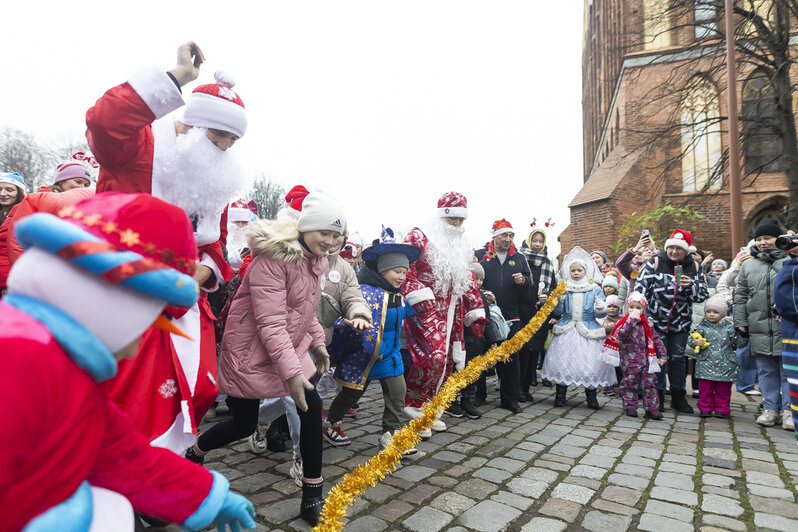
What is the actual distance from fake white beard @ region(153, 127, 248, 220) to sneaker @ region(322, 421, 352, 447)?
8.55 ft

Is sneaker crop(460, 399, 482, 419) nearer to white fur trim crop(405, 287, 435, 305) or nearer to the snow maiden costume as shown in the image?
the snow maiden costume

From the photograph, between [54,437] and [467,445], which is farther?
[467,445]

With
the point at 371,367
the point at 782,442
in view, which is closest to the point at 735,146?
the point at 782,442

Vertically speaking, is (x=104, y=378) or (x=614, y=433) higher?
(x=104, y=378)

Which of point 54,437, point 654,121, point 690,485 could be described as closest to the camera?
point 54,437

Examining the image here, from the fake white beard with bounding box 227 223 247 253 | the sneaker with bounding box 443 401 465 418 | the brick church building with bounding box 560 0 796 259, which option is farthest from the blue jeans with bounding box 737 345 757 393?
the brick church building with bounding box 560 0 796 259

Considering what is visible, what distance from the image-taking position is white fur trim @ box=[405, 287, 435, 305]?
441 centimetres

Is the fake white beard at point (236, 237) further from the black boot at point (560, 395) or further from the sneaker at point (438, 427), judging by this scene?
the black boot at point (560, 395)

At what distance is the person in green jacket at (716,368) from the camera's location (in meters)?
5.66

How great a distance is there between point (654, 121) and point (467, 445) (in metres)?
19.6

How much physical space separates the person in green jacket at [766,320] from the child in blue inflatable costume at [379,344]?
173 inches

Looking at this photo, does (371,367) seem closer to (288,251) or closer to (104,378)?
(288,251)

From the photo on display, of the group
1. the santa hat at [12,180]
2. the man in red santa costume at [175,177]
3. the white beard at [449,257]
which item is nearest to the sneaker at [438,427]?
the white beard at [449,257]

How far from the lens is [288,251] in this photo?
106 inches
